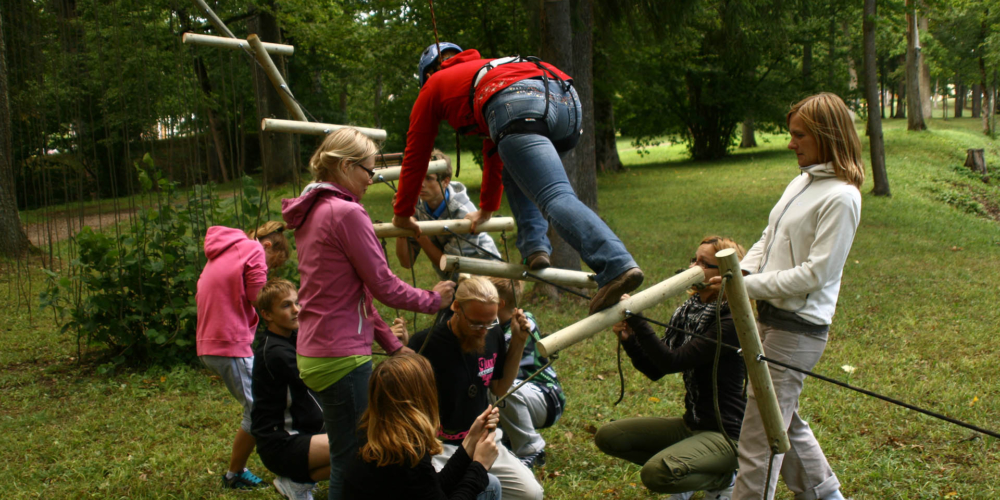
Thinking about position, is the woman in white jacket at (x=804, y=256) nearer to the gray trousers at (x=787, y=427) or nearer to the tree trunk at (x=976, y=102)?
the gray trousers at (x=787, y=427)

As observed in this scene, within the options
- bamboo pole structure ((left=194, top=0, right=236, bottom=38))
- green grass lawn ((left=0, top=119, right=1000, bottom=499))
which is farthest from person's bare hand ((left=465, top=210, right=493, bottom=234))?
bamboo pole structure ((left=194, top=0, right=236, bottom=38))

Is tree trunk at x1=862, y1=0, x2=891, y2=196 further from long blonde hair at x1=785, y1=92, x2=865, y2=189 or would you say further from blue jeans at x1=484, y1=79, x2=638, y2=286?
blue jeans at x1=484, y1=79, x2=638, y2=286

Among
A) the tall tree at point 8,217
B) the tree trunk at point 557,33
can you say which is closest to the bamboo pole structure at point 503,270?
the tree trunk at point 557,33

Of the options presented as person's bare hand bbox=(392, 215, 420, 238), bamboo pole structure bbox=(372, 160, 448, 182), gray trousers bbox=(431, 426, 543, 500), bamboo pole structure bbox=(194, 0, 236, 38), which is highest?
bamboo pole structure bbox=(194, 0, 236, 38)

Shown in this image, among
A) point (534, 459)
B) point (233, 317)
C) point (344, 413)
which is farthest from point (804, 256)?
point (233, 317)

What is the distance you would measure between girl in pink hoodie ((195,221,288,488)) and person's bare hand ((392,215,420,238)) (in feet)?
4.72

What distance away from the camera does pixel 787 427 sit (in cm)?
296

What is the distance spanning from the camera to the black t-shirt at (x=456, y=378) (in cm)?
366

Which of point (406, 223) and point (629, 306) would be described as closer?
point (629, 306)

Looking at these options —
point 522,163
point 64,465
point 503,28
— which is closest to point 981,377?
point 522,163

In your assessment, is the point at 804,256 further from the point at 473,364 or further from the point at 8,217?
the point at 8,217

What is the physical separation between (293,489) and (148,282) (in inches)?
125

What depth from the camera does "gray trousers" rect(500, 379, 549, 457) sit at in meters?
4.16

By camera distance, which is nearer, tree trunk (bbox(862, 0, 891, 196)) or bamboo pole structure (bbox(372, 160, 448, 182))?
bamboo pole structure (bbox(372, 160, 448, 182))
